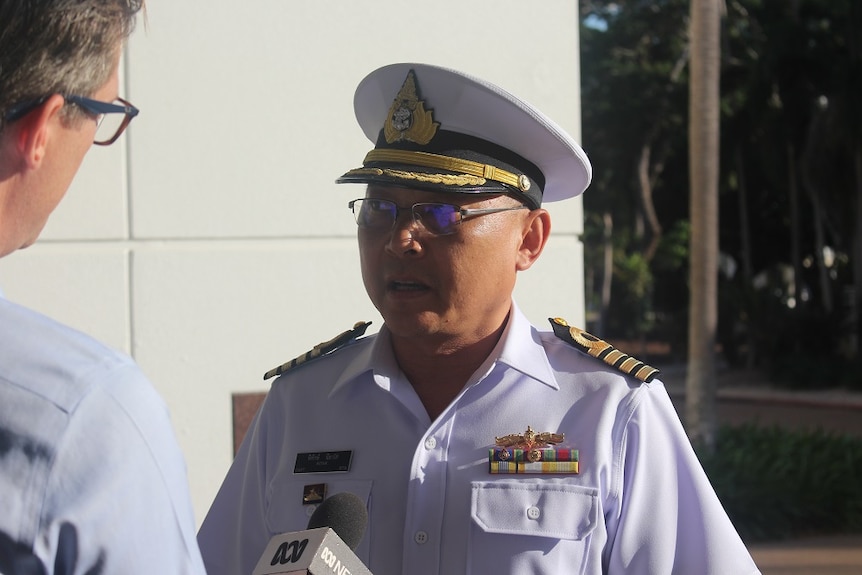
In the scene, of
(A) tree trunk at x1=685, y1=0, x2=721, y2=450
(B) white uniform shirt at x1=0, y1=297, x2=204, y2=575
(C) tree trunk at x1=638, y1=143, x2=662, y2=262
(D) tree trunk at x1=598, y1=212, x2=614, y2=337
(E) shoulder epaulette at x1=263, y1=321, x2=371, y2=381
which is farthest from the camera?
(D) tree trunk at x1=598, y1=212, x2=614, y2=337

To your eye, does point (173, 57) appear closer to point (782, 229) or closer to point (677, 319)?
point (677, 319)

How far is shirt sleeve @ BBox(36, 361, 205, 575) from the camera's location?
38.4 inches

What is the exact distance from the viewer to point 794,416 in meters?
14.5

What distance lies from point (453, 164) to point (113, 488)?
1175 millimetres

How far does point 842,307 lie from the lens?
61.0 ft

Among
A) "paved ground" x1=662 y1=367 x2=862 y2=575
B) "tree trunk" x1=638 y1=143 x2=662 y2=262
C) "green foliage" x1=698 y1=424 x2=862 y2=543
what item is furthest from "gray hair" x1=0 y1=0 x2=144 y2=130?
"tree trunk" x1=638 y1=143 x2=662 y2=262

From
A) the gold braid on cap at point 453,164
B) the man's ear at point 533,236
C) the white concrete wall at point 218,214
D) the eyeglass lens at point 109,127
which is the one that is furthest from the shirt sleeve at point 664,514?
the white concrete wall at point 218,214

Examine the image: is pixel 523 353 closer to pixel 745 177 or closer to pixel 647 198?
pixel 647 198

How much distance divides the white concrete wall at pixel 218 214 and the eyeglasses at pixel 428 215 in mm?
1804

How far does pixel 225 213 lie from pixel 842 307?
55.1 feet

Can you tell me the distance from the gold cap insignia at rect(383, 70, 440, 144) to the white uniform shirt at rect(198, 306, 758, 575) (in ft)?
1.33

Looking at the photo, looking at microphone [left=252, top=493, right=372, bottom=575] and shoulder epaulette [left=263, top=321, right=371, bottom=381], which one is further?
shoulder epaulette [left=263, top=321, right=371, bottom=381]

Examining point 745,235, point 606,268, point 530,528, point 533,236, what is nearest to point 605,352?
point 533,236

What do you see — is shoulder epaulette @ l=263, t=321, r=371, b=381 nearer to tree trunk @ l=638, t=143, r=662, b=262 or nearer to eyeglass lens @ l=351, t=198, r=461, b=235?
eyeglass lens @ l=351, t=198, r=461, b=235
